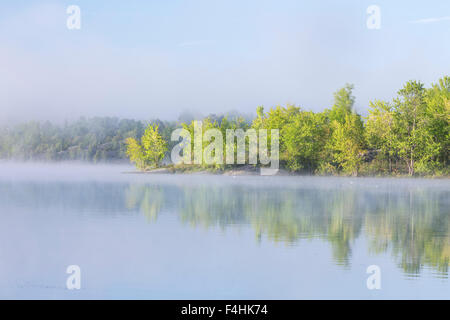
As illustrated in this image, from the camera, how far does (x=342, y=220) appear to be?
48.3ft

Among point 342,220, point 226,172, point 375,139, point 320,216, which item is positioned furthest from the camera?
point 226,172

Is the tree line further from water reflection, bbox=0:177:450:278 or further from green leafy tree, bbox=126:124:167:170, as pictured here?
water reflection, bbox=0:177:450:278

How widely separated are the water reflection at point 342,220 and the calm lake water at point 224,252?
0.03m

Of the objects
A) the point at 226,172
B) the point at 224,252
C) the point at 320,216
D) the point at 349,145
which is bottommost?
the point at 226,172

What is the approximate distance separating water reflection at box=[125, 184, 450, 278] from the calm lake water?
32 millimetres

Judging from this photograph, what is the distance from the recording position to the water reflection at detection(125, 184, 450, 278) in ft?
33.5

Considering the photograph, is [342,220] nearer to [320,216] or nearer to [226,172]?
[320,216]

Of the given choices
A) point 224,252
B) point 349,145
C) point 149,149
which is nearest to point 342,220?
point 224,252

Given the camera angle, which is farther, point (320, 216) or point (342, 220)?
point (320, 216)

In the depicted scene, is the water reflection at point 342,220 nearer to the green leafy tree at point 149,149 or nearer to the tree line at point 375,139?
the tree line at point 375,139

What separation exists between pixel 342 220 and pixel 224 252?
18.5ft
